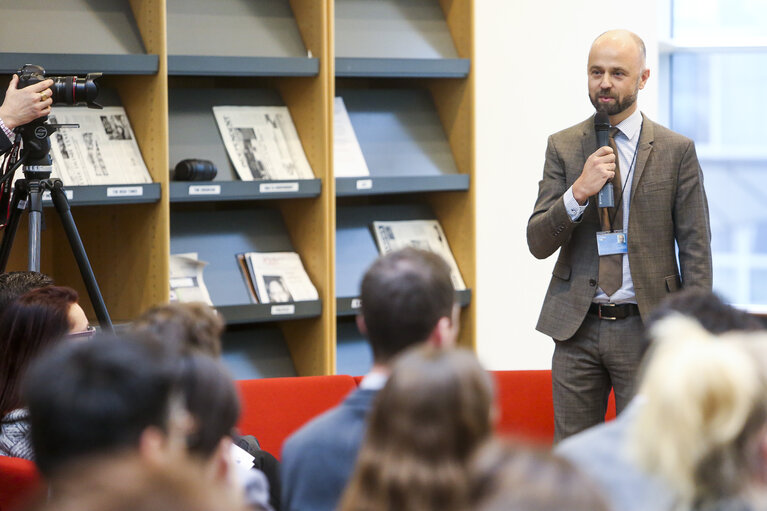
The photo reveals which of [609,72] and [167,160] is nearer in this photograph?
[609,72]

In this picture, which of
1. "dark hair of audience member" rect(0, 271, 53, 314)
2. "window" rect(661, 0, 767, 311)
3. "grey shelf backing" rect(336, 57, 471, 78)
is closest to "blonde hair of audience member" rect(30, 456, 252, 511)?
"dark hair of audience member" rect(0, 271, 53, 314)

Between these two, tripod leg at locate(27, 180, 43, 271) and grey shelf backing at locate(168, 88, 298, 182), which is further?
grey shelf backing at locate(168, 88, 298, 182)

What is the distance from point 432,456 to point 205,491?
1.30ft

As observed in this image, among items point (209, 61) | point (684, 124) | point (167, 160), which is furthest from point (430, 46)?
point (684, 124)

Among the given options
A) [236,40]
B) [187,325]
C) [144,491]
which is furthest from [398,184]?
[144,491]

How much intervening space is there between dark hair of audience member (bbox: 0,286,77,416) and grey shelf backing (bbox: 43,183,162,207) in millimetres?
1241

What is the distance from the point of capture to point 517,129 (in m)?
4.65

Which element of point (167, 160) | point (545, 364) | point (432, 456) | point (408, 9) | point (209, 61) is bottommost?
point (545, 364)

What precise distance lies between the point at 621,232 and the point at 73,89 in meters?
1.75

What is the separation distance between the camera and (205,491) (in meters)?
0.85

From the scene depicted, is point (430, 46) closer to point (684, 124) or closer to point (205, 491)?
point (684, 124)

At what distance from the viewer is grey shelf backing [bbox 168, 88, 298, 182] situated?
3945 mm

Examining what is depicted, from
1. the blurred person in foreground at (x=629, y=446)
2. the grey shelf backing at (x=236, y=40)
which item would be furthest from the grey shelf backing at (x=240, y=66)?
the blurred person in foreground at (x=629, y=446)

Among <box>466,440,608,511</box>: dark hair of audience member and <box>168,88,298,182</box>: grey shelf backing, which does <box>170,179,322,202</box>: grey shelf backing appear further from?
<box>466,440,608,511</box>: dark hair of audience member
